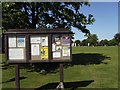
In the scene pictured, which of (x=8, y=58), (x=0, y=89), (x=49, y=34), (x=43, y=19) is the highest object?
(x=43, y=19)

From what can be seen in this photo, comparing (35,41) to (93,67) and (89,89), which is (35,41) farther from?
(93,67)

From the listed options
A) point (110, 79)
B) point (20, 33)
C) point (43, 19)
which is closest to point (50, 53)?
point (20, 33)

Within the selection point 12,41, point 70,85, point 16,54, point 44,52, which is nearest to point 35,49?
point 44,52

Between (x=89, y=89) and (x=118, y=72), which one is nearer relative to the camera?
(x=89, y=89)

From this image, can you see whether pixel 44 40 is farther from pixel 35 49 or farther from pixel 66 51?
pixel 66 51

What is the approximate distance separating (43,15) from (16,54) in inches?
365

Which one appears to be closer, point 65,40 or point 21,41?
point 21,41

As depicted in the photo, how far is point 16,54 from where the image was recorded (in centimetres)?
1209

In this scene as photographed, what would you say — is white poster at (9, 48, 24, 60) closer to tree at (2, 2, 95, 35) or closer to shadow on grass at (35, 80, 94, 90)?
shadow on grass at (35, 80, 94, 90)

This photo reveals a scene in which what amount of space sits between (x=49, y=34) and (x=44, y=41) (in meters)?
0.33

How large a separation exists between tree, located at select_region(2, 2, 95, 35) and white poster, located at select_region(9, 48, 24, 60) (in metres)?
7.22

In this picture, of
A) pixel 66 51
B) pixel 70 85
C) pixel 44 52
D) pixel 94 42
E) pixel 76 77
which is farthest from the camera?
pixel 94 42

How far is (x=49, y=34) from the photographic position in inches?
484

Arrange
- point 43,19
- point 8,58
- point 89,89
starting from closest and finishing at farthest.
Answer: point 8,58 → point 89,89 → point 43,19
